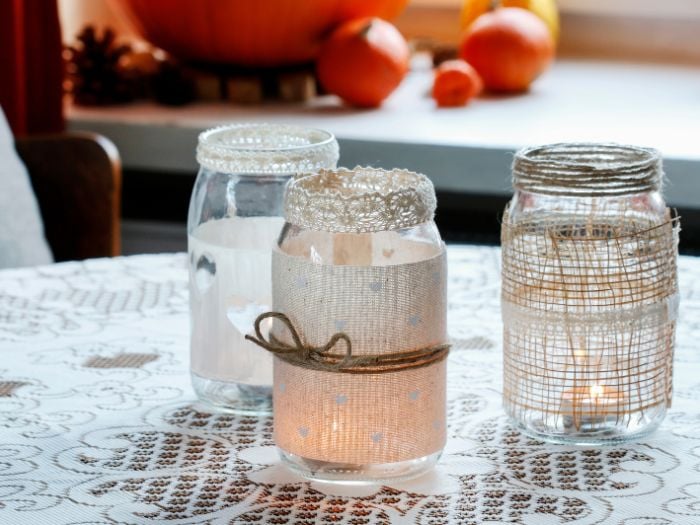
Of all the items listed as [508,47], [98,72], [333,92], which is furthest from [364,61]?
[98,72]

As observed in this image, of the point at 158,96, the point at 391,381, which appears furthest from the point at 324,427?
the point at 158,96

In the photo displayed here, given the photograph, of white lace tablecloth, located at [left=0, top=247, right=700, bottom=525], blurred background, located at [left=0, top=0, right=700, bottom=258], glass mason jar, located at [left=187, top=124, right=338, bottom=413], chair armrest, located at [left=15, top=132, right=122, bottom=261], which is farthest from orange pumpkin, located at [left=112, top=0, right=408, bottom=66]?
glass mason jar, located at [left=187, top=124, right=338, bottom=413]

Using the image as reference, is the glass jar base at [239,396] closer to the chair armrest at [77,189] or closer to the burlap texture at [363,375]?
the burlap texture at [363,375]

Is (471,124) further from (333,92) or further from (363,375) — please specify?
(363,375)

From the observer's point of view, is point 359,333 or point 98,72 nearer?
point 359,333

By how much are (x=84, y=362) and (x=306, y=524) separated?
1.01ft

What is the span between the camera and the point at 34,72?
1.85 meters

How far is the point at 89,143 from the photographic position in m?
1.43

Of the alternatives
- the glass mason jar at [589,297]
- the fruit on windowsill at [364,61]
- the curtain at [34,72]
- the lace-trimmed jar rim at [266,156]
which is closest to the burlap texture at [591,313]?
the glass mason jar at [589,297]

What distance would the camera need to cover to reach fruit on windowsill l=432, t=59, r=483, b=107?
5.96ft

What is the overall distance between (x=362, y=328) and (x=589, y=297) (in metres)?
0.15

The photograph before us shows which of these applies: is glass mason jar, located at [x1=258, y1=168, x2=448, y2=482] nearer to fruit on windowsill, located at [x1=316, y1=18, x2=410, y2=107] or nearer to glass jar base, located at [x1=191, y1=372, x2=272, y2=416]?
glass jar base, located at [x1=191, y1=372, x2=272, y2=416]

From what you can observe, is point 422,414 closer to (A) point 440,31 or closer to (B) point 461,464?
(B) point 461,464

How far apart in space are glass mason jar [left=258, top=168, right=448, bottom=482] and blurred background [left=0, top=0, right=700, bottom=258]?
2.99ft
